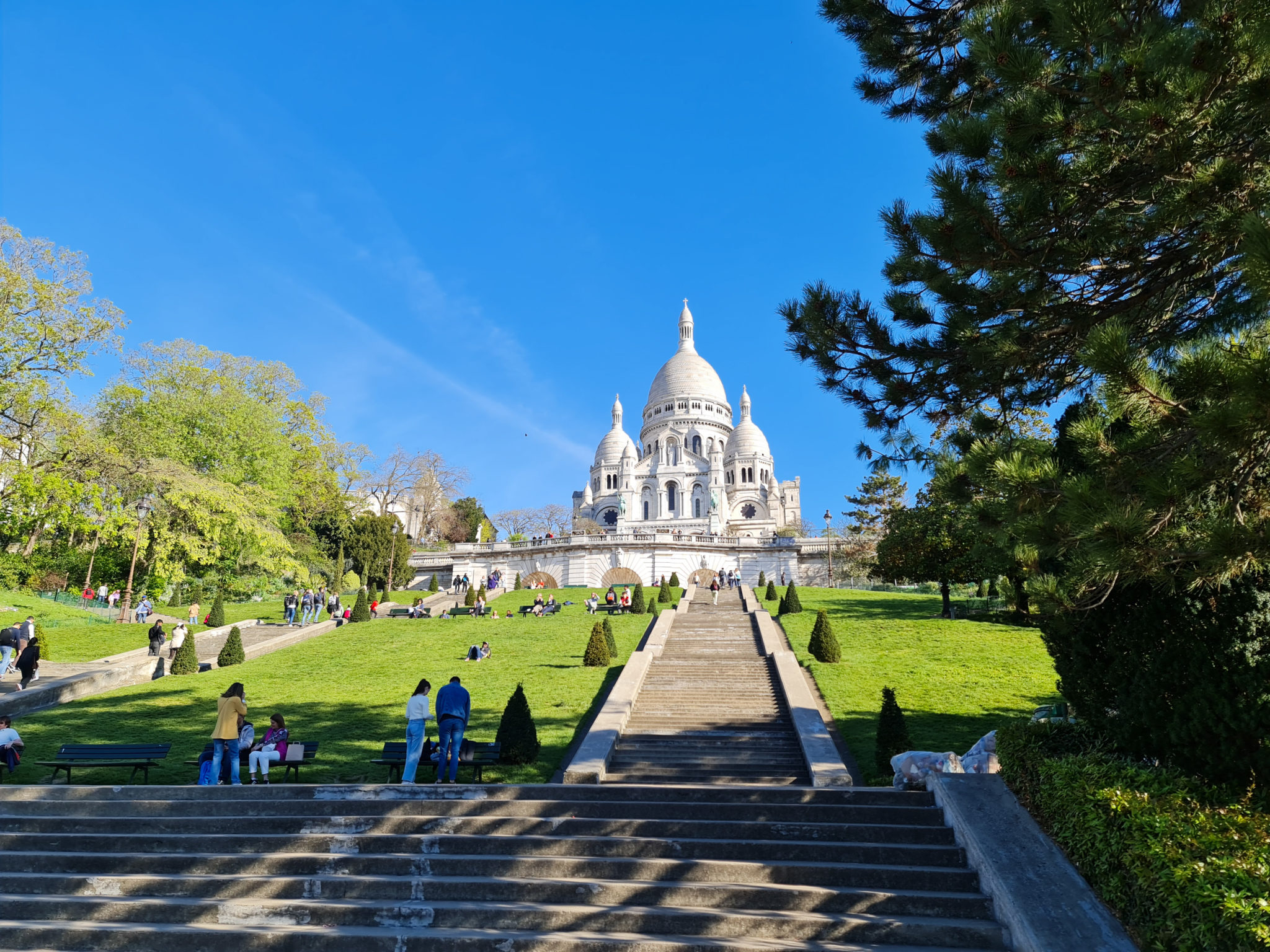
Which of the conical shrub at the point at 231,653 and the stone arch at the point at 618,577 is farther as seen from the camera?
the stone arch at the point at 618,577

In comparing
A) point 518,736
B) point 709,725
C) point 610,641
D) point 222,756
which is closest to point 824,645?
point 610,641

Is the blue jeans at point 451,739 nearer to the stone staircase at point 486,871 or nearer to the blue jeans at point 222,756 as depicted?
the stone staircase at point 486,871

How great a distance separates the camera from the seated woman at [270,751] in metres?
10.1

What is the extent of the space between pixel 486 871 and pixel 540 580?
42.9m

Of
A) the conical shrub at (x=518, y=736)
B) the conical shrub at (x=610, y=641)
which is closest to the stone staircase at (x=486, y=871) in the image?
the conical shrub at (x=518, y=736)

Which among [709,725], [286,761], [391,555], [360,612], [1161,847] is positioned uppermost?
[391,555]

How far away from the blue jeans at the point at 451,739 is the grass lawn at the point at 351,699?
113 centimetres

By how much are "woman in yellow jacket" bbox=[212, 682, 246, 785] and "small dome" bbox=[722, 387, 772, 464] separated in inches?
3175

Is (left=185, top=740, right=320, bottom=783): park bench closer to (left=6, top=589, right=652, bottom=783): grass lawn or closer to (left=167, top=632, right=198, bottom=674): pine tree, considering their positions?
(left=6, top=589, right=652, bottom=783): grass lawn

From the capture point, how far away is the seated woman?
10.1 meters

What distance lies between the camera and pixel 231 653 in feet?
64.1

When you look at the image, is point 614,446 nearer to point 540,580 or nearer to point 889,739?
point 540,580

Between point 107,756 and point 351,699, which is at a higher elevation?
point 351,699

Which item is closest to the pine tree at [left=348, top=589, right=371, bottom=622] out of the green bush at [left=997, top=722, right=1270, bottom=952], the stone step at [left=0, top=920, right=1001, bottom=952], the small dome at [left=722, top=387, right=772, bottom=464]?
the stone step at [left=0, top=920, right=1001, bottom=952]
